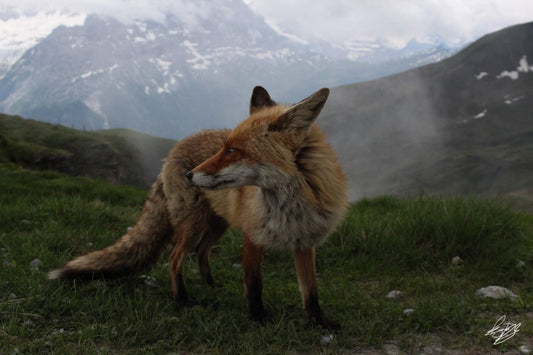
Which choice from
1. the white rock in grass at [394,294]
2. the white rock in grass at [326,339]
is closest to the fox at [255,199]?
the white rock in grass at [326,339]

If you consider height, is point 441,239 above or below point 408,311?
below

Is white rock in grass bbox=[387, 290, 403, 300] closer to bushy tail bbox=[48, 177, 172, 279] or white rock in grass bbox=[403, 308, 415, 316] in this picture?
white rock in grass bbox=[403, 308, 415, 316]

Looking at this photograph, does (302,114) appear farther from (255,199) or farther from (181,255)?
(181,255)

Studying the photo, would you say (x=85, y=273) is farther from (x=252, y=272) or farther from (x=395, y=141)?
(x=395, y=141)

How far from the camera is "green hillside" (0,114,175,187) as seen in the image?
1290 centimetres

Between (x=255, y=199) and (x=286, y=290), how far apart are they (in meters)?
1.33

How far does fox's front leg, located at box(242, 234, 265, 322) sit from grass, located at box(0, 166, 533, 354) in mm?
109

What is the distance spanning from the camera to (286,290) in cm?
409

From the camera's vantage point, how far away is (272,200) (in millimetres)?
3117

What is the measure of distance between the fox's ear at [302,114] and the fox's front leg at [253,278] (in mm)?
1015

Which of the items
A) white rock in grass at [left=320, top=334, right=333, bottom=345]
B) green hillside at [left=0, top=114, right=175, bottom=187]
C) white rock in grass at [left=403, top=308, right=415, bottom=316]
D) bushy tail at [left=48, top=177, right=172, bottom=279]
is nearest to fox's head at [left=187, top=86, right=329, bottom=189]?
white rock in grass at [left=320, top=334, right=333, bottom=345]

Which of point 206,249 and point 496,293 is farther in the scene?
point 206,249

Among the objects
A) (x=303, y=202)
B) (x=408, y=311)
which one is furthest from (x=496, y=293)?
(x=303, y=202)

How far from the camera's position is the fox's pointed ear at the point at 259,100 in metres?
3.69
